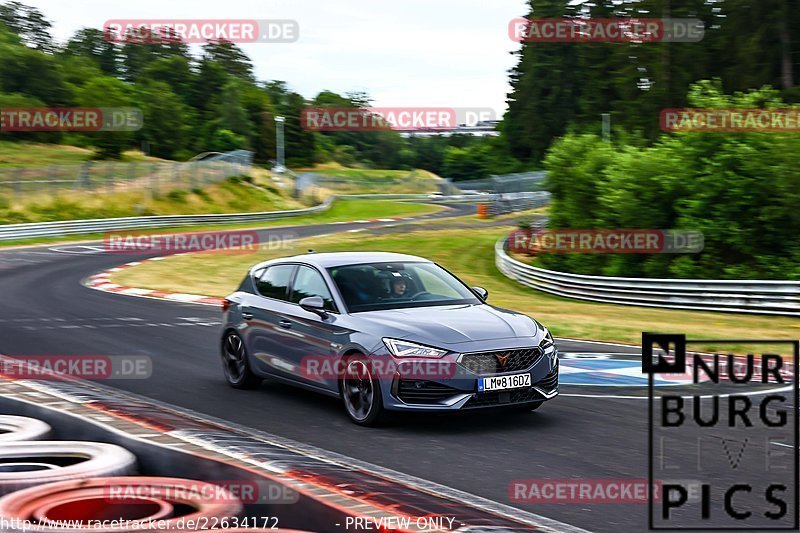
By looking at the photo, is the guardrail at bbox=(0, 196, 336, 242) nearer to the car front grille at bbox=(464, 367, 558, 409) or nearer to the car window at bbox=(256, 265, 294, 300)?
the car window at bbox=(256, 265, 294, 300)

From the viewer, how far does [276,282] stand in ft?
Result: 35.0

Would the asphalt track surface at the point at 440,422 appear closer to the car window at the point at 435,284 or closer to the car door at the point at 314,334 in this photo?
the car door at the point at 314,334

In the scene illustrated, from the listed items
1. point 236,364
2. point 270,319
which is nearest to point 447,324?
point 270,319

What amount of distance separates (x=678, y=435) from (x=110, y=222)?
150ft

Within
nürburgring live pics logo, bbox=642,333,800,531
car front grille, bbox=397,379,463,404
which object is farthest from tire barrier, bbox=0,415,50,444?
nürburgring live pics logo, bbox=642,333,800,531

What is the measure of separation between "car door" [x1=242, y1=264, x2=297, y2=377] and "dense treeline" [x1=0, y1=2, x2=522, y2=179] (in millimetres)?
73286

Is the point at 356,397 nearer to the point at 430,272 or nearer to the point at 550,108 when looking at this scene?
the point at 430,272

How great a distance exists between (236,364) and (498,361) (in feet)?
11.9

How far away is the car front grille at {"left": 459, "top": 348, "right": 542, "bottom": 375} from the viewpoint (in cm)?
846

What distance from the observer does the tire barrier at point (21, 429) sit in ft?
21.6

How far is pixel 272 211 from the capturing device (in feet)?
218

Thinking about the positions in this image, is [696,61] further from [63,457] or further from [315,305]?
[63,457]

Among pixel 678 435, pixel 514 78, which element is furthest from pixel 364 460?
pixel 514 78

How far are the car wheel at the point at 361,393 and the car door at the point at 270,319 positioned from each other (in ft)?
3.28
